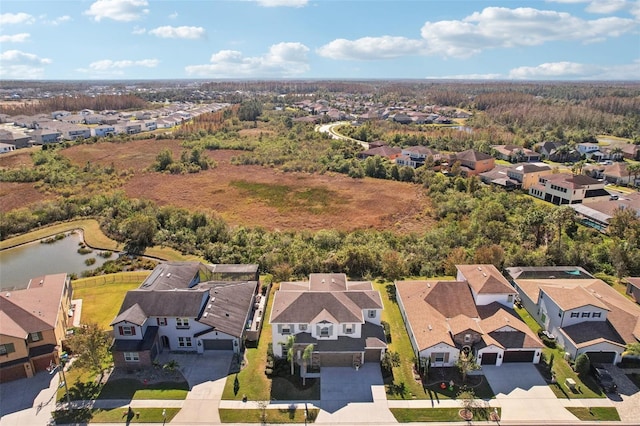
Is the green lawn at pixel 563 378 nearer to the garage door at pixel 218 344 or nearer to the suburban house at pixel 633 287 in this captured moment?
the suburban house at pixel 633 287

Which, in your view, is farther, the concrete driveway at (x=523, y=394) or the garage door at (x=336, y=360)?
the garage door at (x=336, y=360)

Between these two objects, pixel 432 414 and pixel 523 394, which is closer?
pixel 432 414

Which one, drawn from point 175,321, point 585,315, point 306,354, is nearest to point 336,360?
point 306,354

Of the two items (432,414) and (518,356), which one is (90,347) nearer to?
(432,414)

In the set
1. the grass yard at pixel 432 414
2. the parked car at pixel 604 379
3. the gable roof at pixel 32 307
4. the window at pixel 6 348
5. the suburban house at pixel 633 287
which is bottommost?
the grass yard at pixel 432 414

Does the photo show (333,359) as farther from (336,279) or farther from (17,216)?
(17,216)

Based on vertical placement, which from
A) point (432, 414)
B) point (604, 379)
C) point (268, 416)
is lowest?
point (268, 416)

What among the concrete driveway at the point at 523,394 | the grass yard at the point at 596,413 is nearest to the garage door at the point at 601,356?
the concrete driveway at the point at 523,394
